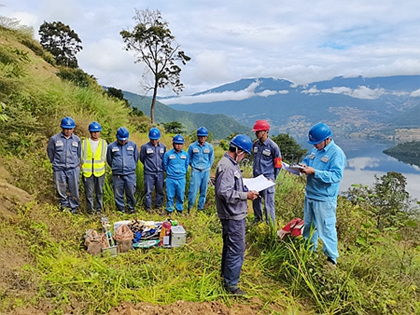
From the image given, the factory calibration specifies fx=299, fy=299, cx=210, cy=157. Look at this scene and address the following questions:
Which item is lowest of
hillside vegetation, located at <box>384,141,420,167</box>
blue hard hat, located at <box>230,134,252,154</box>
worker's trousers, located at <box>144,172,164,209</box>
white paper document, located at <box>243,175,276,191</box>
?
hillside vegetation, located at <box>384,141,420,167</box>

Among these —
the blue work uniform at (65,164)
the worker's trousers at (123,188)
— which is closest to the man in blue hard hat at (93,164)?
the blue work uniform at (65,164)

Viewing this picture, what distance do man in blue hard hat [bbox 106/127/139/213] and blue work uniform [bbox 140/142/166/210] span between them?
21 cm

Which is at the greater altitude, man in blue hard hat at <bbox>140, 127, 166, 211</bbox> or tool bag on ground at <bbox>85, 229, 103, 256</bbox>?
man in blue hard hat at <bbox>140, 127, 166, 211</bbox>

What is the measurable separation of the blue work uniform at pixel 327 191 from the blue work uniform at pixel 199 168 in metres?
2.88

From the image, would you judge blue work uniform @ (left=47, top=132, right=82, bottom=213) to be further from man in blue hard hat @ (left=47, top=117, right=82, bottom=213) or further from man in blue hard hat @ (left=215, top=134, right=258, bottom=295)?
man in blue hard hat @ (left=215, top=134, right=258, bottom=295)

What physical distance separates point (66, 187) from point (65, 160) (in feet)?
1.87

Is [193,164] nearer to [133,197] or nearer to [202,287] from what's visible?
[133,197]

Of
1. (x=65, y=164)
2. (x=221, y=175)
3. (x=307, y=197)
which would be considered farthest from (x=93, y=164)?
(x=307, y=197)

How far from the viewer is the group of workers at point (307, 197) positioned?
323cm

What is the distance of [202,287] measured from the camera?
3.36m

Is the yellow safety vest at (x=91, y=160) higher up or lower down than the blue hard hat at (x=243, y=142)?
lower down

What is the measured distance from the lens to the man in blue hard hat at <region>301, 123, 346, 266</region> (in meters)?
3.64

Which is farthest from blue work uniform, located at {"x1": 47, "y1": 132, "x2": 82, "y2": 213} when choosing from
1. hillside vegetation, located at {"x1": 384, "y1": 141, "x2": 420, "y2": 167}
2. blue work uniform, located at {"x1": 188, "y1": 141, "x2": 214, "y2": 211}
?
Result: hillside vegetation, located at {"x1": 384, "y1": 141, "x2": 420, "y2": 167}

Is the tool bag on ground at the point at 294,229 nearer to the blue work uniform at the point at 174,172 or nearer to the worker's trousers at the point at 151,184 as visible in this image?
the blue work uniform at the point at 174,172
